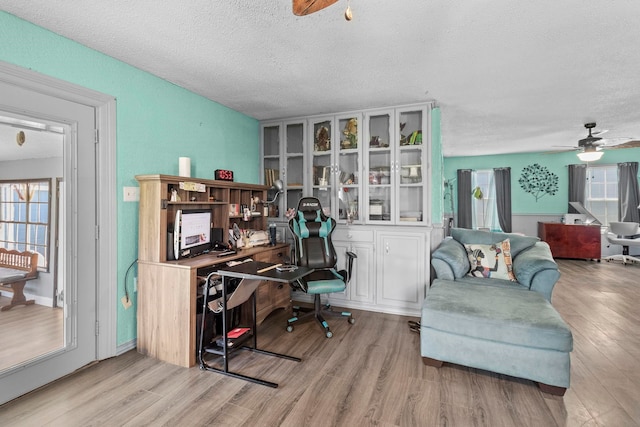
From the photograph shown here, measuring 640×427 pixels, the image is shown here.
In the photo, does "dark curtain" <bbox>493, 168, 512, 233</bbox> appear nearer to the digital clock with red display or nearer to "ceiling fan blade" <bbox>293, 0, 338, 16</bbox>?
the digital clock with red display

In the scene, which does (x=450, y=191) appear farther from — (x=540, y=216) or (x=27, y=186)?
(x=27, y=186)

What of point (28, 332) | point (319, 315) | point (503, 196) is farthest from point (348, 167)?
point (503, 196)

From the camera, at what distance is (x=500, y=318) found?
2250 mm

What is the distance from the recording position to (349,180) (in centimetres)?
404

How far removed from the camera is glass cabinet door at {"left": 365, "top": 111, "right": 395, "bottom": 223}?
3.85m

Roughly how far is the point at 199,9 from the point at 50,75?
117 cm

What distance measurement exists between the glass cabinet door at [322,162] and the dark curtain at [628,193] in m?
7.14

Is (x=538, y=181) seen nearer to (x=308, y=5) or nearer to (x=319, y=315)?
(x=319, y=315)

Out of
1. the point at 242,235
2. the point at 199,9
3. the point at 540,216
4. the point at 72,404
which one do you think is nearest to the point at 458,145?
the point at 540,216

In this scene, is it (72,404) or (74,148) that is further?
(74,148)

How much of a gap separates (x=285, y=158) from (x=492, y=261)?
2.81 metres

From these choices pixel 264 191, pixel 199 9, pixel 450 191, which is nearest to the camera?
pixel 199 9

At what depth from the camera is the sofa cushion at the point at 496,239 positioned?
11.7 feet

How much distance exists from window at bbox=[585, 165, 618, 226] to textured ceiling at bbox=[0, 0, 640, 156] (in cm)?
418
